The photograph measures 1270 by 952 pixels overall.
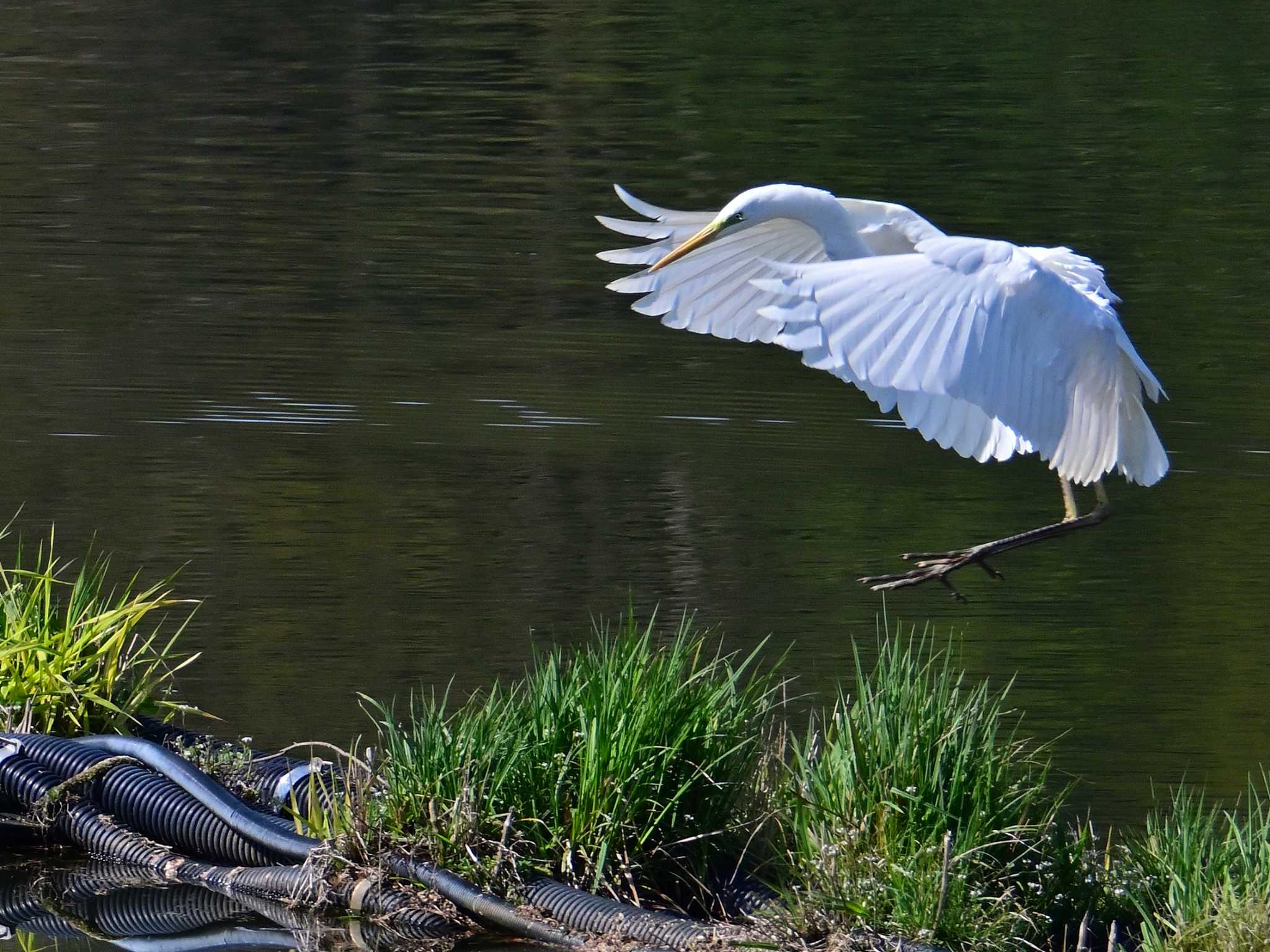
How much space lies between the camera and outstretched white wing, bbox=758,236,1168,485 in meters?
5.18

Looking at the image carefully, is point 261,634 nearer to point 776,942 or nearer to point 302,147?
point 776,942

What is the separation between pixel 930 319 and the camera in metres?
5.33

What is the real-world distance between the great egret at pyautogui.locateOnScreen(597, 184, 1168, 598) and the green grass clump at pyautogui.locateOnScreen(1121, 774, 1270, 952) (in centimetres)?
119

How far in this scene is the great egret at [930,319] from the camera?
206 inches

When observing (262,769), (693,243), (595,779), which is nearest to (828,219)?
(693,243)

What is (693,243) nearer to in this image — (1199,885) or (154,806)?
(154,806)

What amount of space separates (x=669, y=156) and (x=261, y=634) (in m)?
10.3

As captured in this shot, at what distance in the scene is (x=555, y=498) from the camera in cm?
898

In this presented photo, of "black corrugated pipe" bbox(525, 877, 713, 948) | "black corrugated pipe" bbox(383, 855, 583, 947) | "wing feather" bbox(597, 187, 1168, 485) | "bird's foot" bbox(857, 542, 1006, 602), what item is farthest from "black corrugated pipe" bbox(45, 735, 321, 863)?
"bird's foot" bbox(857, 542, 1006, 602)

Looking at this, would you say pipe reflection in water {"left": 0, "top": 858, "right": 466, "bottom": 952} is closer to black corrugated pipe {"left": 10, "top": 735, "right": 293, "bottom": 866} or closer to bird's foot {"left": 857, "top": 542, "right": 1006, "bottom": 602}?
black corrugated pipe {"left": 10, "top": 735, "right": 293, "bottom": 866}

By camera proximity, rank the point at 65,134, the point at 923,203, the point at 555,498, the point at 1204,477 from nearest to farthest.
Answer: the point at 555,498 < the point at 1204,477 < the point at 923,203 < the point at 65,134

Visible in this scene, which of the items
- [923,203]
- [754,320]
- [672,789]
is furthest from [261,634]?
[923,203]

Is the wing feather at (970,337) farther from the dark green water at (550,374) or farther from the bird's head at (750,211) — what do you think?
the dark green water at (550,374)

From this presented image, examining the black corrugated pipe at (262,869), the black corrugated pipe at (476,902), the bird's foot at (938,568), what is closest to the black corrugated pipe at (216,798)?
the black corrugated pipe at (262,869)
